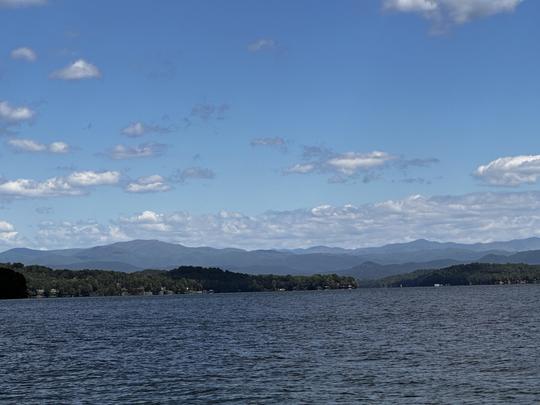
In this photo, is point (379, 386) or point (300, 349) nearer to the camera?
point (379, 386)

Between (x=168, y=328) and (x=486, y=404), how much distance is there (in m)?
107

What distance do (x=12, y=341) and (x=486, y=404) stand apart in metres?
99.3

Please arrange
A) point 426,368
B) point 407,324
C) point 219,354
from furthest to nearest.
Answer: point 407,324 → point 219,354 → point 426,368

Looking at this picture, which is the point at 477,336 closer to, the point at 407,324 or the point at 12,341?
the point at 407,324

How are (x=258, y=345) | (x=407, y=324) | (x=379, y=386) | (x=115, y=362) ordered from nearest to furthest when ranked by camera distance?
1. (x=379, y=386)
2. (x=115, y=362)
3. (x=258, y=345)
4. (x=407, y=324)

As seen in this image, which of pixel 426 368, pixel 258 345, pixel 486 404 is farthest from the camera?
pixel 258 345

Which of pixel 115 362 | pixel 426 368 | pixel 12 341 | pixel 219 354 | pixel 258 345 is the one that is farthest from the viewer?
pixel 12 341

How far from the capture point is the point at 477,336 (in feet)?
392

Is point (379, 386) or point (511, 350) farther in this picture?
point (511, 350)

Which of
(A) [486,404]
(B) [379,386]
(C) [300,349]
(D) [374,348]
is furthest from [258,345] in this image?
(A) [486,404]

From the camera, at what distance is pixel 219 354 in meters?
104

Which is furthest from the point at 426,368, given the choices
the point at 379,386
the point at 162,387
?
the point at 162,387

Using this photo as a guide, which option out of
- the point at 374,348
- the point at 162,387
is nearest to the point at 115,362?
the point at 162,387

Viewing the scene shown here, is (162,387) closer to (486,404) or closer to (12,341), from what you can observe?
(486,404)
